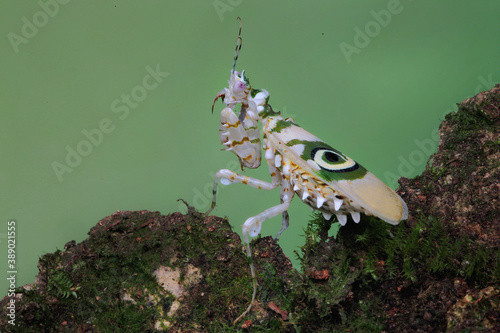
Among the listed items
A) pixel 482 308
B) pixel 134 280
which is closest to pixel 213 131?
pixel 134 280

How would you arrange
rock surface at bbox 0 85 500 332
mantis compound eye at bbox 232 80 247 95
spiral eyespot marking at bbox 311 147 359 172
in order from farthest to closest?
1. mantis compound eye at bbox 232 80 247 95
2. spiral eyespot marking at bbox 311 147 359 172
3. rock surface at bbox 0 85 500 332

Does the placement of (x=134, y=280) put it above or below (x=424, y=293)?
above

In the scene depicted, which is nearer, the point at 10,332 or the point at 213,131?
the point at 10,332

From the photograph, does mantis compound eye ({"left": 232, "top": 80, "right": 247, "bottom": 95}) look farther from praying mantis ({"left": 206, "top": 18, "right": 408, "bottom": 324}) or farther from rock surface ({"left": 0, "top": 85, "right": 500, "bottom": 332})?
rock surface ({"left": 0, "top": 85, "right": 500, "bottom": 332})

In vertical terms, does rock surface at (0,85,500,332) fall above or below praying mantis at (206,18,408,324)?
below

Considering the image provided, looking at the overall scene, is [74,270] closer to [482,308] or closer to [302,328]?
[302,328]

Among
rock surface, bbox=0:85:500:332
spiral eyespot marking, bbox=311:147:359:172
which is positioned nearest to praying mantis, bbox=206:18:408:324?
spiral eyespot marking, bbox=311:147:359:172

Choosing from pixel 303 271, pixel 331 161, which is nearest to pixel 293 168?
pixel 331 161

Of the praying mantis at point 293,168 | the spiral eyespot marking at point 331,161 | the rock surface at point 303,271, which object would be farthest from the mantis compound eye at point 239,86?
the rock surface at point 303,271
